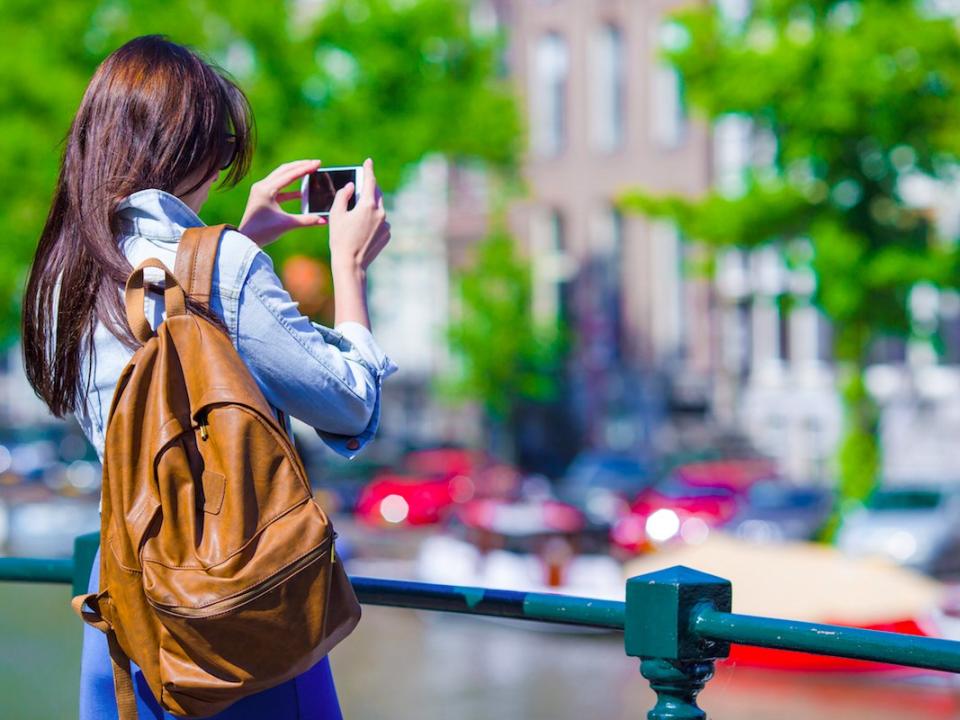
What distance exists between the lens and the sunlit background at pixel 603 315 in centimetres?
1148

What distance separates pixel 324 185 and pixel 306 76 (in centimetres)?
→ 2297

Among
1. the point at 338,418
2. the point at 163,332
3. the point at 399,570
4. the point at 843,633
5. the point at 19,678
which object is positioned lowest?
the point at 399,570

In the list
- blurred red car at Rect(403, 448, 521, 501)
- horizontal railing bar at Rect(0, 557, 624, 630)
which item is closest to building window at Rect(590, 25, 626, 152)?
blurred red car at Rect(403, 448, 521, 501)

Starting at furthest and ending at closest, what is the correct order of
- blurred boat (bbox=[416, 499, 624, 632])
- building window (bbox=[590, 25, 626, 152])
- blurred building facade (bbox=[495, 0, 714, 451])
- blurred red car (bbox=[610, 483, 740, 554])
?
1. building window (bbox=[590, 25, 626, 152])
2. blurred building facade (bbox=[495, 0, 714, 451])
3. blurred red car (bbox=[610, 483, 740, 554])
4. blurred boat (bbox=[416, 499, 624, 632])

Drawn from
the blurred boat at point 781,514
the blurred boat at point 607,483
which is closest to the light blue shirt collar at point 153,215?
the blurred boat at point 781,514

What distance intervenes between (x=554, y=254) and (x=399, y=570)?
19.4 metres

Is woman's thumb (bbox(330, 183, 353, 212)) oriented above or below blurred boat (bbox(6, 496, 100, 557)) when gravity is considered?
above

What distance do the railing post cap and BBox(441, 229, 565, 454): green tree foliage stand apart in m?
30.0

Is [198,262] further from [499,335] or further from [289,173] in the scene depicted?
[499,335]

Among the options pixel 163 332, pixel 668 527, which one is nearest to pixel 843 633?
pixel 163 332

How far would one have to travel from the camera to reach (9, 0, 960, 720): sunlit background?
11484mm

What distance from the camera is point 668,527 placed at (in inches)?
778

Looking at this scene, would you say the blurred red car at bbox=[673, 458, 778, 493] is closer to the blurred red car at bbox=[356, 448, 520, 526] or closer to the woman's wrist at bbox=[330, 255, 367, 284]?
the blurred red car at bbox=[356, 448, 520, 526]

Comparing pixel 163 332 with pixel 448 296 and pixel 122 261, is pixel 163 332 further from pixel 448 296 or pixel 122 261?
pixel 448 296
